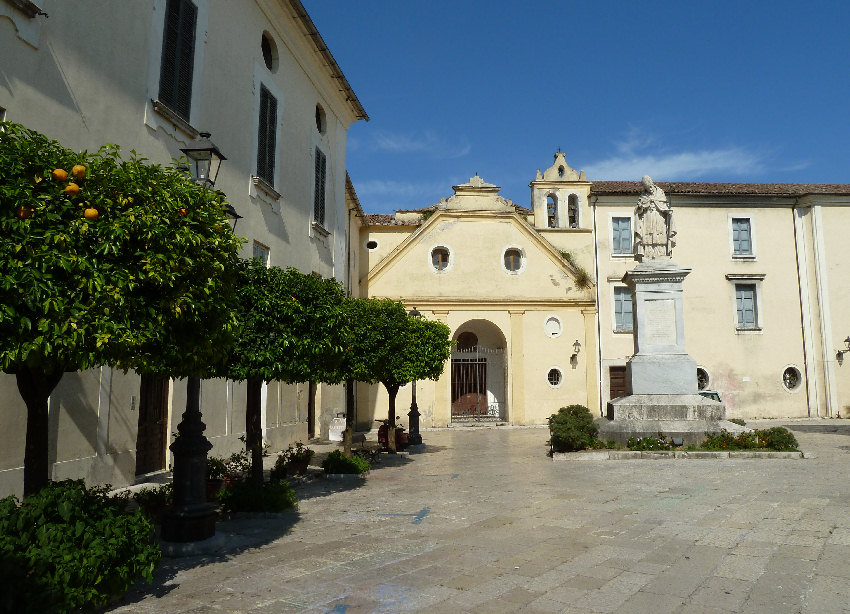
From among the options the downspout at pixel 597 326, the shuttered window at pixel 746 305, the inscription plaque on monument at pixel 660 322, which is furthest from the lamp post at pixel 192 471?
the shuttered window at pixel 746 305

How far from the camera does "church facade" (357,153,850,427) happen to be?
2755cm

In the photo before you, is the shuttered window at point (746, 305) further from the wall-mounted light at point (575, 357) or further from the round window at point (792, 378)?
the wall-mounted light at point (575, 357)

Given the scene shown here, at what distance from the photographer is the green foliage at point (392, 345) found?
13.5 m

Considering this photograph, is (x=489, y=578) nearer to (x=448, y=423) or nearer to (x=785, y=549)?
(x=785, y=549)

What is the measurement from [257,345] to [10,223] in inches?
149

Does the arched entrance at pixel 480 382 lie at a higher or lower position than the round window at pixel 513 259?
lower

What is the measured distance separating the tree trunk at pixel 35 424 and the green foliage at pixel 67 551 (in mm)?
216

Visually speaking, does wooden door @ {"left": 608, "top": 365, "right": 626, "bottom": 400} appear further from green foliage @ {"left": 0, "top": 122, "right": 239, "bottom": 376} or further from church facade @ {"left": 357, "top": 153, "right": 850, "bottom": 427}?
green foliage @ {"left": 0, "top": 122, "right": 239, "bottom": 376}

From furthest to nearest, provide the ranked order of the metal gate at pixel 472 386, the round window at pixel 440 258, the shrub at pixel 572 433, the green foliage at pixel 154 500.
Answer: the metal gate at pixel 472 386 → the round window at pixel 440 258 → the shrub at pixel 572 433 → the green foliage at pixel 154 500

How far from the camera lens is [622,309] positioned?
2848 centimetres

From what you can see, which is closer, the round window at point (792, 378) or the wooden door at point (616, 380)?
the wooden door at point (616, 380)

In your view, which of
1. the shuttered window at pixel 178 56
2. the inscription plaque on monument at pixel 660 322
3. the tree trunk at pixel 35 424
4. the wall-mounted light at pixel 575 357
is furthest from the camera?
the wall-mounted light at pixel 575 357

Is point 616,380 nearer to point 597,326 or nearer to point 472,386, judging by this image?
point 597,326

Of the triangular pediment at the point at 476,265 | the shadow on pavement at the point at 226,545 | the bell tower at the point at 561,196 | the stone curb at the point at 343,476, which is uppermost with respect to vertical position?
the bell tower at the point at 561,196
